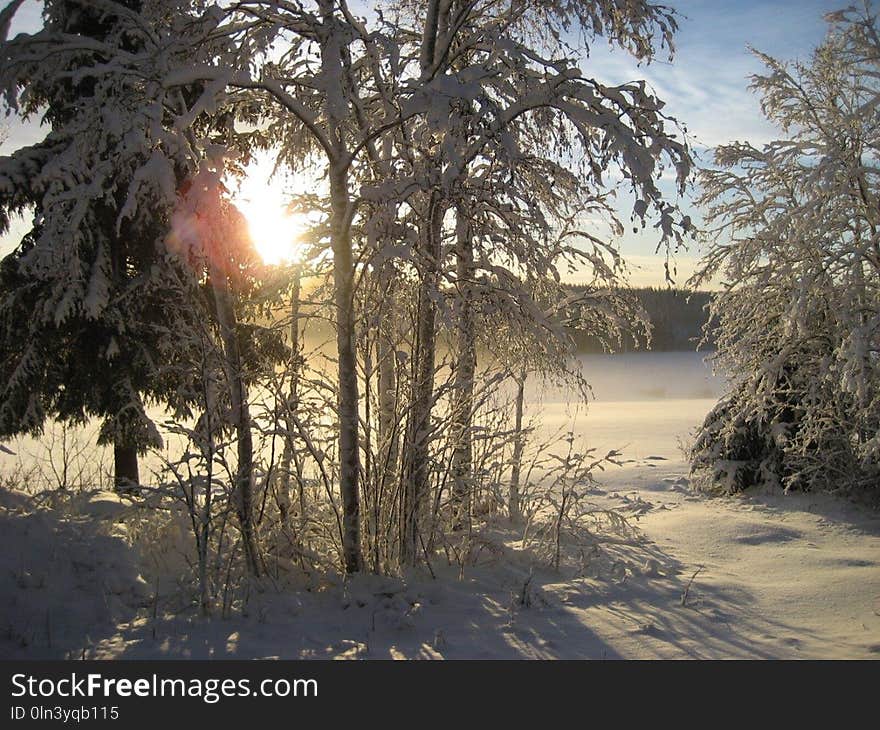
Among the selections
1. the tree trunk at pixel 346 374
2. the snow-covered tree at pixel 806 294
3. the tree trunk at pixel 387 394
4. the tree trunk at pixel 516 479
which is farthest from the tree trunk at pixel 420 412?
the snow-covered tree at pixel 806 294

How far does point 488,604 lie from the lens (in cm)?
476

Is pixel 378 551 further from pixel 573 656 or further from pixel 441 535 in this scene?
pixel 573 656

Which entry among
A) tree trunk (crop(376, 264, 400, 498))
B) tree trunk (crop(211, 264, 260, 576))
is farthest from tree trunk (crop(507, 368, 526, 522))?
tree trunk (crop(211, 264, 260, 576))

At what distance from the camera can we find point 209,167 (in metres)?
4.25

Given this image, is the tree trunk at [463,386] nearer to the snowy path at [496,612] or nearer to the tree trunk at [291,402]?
the snowy path at [496,612]

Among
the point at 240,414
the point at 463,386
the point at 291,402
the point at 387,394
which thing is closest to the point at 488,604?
the point at 463,386

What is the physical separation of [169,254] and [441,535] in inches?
121

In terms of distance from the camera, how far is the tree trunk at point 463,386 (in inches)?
208

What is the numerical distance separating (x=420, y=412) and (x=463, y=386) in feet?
1.84

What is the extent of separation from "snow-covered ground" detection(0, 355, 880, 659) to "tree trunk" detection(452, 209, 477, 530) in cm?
48

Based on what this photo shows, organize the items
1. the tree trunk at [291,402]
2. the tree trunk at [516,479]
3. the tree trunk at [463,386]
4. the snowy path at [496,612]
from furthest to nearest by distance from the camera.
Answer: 1. the tree trunk at [516,479]
2. the tree trunk at [463,386]
3. the tree trunk at [291,402]
4. the snowy path at [496,612]

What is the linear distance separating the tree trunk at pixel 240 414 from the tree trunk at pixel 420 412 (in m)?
1.18

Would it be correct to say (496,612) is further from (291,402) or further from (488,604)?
(291,402)
